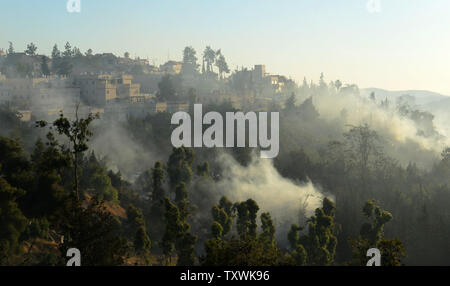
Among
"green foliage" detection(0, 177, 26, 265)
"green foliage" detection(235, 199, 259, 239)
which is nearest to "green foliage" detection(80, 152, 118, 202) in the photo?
"green foliage" detection(235, 199, 259, 239)

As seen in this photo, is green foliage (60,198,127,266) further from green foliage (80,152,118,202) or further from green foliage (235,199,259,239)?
green foliage (80,152,118,202)

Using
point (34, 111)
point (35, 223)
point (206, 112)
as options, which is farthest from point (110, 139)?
point (35, 223)

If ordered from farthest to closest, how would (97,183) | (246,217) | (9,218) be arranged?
1. (97,183)
2. (246,217)
3. (9,218)

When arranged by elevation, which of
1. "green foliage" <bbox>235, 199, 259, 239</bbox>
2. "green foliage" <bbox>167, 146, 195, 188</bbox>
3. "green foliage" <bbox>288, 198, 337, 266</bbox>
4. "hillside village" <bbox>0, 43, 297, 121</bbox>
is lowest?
"green foliage" <bbox>288, 198, 337, 266</bbox>

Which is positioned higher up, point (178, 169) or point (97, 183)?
point (178, 169)

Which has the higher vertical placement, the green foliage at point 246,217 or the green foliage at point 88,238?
the green foliage at point 88,238

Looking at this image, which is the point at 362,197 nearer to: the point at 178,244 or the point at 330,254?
the point at 330,254

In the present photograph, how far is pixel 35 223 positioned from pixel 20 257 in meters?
4.13

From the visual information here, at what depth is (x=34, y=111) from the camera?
254 ft

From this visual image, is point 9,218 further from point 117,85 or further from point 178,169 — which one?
point 117,85

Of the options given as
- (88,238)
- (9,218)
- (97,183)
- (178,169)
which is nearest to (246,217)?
(178,169)

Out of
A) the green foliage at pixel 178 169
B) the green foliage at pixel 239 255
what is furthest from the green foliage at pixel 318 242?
the green foliage at pixel 178 169

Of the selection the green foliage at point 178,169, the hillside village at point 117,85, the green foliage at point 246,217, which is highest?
the hillside village at point 117,85

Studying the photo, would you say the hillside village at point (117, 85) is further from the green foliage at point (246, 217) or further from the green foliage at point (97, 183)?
the green foliage at point (246, 217)
